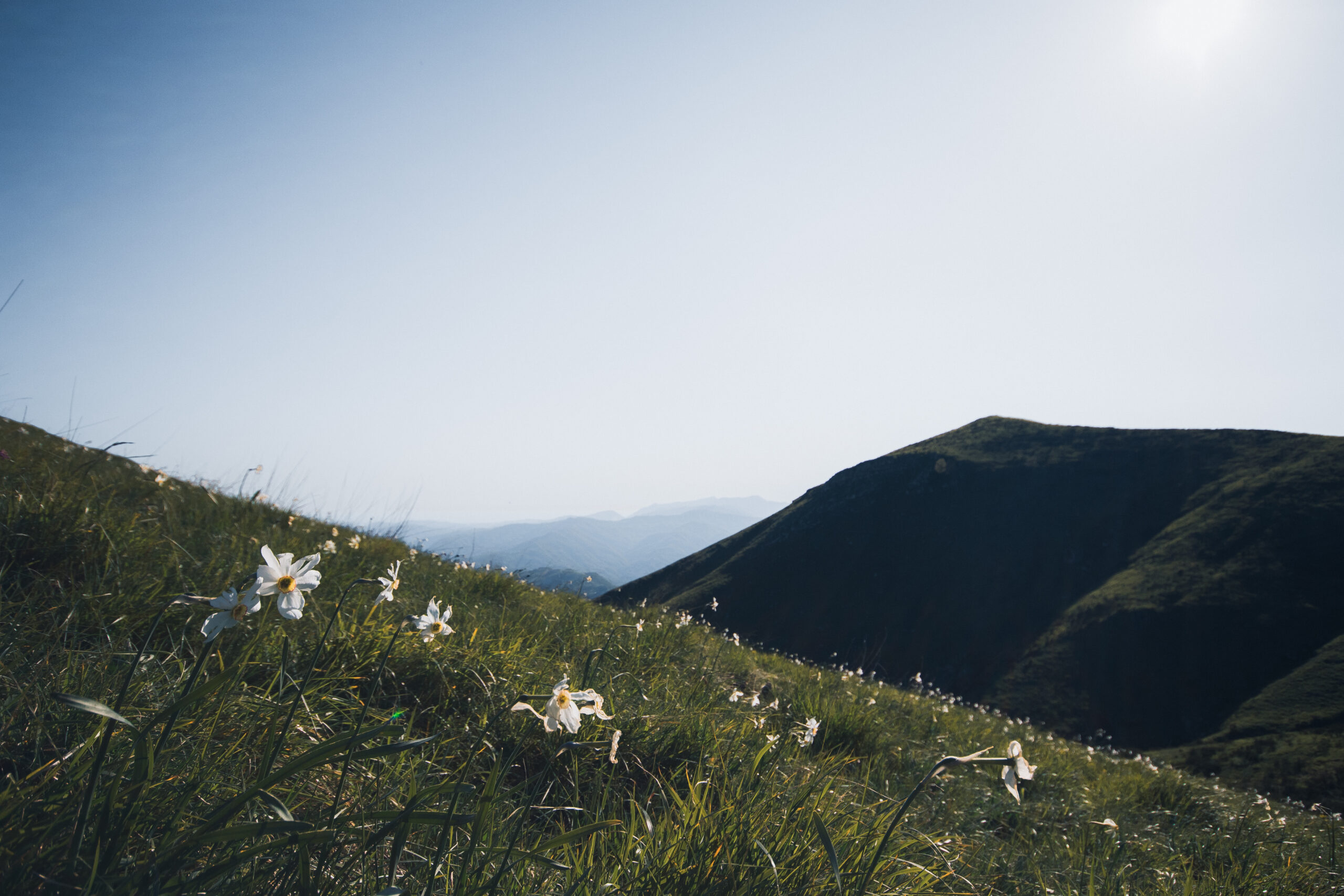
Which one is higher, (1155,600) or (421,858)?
(421,858)

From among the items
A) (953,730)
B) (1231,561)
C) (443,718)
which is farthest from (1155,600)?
(443,718)

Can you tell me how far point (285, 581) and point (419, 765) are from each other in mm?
1502

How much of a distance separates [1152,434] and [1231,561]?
99.4 ft

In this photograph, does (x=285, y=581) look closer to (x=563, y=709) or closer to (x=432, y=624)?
(x=432, y=624)

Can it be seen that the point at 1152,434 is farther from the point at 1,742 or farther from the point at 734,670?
the point at 1,742

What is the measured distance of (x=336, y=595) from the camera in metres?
4.60

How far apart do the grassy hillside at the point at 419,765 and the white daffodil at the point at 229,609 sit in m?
0.07

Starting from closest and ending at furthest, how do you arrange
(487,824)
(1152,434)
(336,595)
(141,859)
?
1. (141,859)
2. (487,824)
3. (336,595)
4. (1152,434)

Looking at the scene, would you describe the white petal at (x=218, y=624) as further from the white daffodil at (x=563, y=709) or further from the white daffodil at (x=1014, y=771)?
the white daffodil at (x=1014, y=771)

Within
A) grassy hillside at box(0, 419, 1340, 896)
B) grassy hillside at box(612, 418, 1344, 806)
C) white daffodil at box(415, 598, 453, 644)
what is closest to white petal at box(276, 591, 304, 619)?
grassy hillside at box(0, 419, 1340, 896)

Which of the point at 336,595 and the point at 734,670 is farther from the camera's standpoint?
the point at 734,670

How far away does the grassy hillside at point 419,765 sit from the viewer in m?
1.63

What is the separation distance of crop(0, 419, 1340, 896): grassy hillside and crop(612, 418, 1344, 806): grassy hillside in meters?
50.2

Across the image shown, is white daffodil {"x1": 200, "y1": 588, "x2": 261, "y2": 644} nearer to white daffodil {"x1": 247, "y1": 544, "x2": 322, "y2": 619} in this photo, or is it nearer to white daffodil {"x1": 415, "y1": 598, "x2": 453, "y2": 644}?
white daffodil {"x1": 247, "y1": 544, "x2": 322, "y2": 619}
